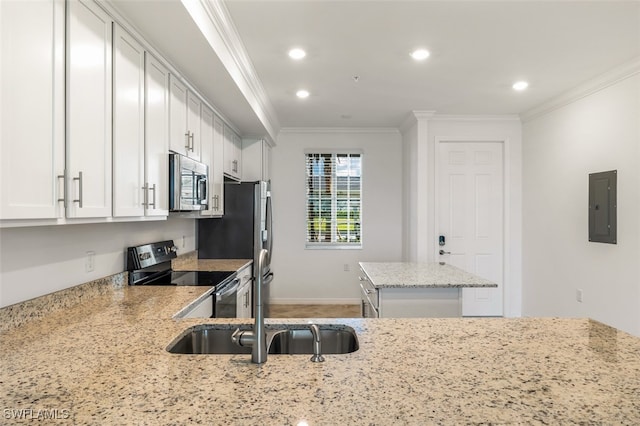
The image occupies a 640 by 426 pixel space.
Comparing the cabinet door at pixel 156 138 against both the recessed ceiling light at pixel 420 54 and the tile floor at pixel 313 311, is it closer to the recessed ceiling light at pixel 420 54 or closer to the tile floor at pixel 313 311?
the recessed ceiling light at pixel 420 54

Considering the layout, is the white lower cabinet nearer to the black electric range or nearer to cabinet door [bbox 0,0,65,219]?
the black electric range

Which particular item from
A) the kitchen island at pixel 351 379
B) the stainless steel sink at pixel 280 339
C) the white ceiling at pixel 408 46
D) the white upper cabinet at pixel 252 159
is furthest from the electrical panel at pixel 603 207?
the white upper cabinet at pixel 252 159

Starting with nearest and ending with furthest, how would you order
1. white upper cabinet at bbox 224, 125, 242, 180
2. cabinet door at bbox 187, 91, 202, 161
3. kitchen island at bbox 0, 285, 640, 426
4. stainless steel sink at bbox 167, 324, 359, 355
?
kitchen island at bbox 0, 285, 640, 426 < stainless steel sink at bbox 167, 324, 359, 355 < cabinet door at bbox 187, 91, 202, 161 < white upper cabinet at bbox 224, 125, 242, 180

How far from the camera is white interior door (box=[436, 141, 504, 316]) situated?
15.9ft

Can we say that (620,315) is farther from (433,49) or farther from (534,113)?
(433,49)

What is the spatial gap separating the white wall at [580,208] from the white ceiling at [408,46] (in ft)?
1.16

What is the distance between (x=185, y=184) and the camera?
2.58 meters

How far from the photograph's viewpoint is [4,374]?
1010mm

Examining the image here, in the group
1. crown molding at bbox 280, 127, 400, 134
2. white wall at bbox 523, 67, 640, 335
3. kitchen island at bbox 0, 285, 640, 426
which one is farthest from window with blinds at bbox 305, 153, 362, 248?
kitchen island at bbox 0, 285, 640, 426

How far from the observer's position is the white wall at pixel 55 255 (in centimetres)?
154

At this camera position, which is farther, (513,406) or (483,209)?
(483,209)

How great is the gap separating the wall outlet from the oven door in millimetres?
720

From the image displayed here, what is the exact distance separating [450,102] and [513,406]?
393 cm

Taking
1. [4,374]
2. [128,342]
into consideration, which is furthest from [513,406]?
[4,374]
